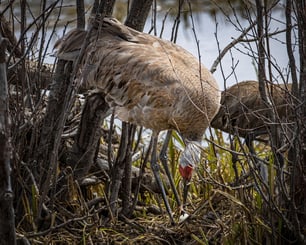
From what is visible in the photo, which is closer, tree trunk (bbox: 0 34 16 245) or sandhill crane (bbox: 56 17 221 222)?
tree trunk (bbox: 0 34 16 245)

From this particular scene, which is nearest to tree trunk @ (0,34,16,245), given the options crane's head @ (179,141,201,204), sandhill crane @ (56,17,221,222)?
sandhill crane @ (56,17,221,222)

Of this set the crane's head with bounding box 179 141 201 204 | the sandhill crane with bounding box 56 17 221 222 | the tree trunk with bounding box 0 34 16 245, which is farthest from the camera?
the crane's head with bounding box 179 141 201 204

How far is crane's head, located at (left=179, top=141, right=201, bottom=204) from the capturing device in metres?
5.71

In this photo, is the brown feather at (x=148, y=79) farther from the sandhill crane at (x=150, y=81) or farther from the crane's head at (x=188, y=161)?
the crane's head at (x=188, y=161)

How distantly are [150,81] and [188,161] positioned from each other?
0.68 m

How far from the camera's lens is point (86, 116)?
565 cm

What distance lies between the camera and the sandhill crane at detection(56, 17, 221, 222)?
5586 millimetres

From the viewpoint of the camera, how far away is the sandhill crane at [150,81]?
559 centimetres

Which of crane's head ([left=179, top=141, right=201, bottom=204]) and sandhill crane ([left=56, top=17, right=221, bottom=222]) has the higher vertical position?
sandhill crane ([left=56, top=17, right=221, bottom=222])

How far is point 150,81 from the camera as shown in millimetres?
5699

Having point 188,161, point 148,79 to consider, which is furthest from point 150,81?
point 188,161

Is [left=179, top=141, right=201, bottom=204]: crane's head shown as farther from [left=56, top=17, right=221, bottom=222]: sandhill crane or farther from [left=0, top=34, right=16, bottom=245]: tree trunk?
[left=0, top=34, right=16, bottom=245]: tree trunk

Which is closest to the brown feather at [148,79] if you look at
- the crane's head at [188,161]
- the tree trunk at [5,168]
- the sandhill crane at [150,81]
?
the sandhill crane at [150,81]

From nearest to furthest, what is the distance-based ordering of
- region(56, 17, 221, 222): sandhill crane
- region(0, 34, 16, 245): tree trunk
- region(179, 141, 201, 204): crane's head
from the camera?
region(0, 34, 16, 245): tree trunk < region(56, 17, 221, 222): sandhill crane < region(179, 141, 201, 204): crane's head
